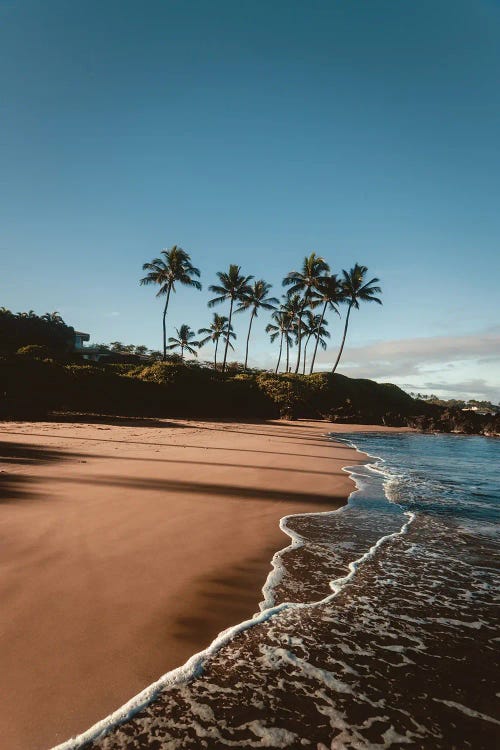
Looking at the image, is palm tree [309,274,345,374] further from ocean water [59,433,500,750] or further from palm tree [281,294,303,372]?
ocean water [59,433,500,750]

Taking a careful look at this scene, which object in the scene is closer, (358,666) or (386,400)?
(358,666)

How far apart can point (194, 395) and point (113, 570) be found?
25197mm

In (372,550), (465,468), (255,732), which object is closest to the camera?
(255,732)

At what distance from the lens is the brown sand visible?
86.5 inches

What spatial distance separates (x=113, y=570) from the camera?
3658 mm

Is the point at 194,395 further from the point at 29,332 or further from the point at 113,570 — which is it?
the point at 113,570

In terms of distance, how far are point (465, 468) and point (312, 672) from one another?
1309 centimetres

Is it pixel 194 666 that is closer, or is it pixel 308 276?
pixel 194 666

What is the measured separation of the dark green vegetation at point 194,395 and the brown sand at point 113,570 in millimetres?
14105

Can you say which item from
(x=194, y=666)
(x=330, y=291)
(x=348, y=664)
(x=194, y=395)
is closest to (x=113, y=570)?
(x=194, y=666)

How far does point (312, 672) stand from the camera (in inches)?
98.9

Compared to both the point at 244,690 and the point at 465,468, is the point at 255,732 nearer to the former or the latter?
the point at 244,690

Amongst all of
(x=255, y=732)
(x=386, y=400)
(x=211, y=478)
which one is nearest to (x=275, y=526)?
(x=211, y=478)

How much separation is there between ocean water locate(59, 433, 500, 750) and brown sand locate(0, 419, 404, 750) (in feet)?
0.76
